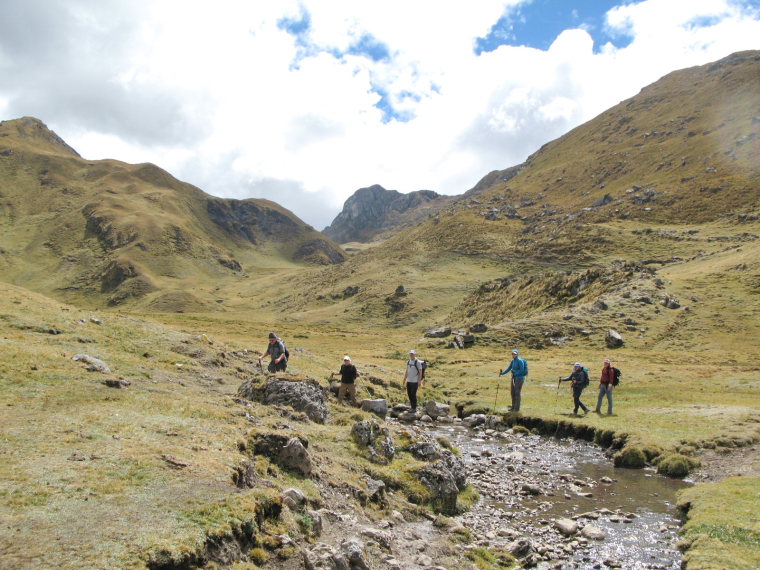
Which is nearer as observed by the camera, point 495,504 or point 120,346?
point 495,504

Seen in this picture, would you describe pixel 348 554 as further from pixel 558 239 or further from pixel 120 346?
pixel 558 239

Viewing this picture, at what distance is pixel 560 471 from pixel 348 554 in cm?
1434

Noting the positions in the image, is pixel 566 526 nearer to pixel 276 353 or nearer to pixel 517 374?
pixel 517 374

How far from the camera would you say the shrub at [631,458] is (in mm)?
22891

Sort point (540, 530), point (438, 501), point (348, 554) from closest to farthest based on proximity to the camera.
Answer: point (348, 554) < point (540, 530) < point (438, 501)

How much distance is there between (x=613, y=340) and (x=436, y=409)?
126 feet

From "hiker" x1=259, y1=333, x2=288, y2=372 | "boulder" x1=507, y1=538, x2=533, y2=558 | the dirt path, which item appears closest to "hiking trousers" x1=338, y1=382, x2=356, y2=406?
"hiker" x1=259, y1=333, x2=288, y2=372

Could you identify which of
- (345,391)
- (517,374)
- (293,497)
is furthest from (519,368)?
(293,497)

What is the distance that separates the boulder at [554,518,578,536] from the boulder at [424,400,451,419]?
18.5 metres

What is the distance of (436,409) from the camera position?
35.0 metres

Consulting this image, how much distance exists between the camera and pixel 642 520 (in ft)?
54.7

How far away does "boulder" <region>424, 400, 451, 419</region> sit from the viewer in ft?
114

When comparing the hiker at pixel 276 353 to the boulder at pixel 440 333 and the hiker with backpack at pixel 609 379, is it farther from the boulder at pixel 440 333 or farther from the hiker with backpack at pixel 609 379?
the boulder at pixel 440 333

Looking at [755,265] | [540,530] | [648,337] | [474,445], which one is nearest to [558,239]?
[755,265]
